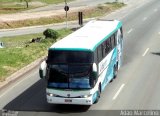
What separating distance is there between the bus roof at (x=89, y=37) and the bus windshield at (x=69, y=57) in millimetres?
210

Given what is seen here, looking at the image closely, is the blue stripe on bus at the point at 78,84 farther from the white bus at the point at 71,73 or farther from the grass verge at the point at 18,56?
the grass verge at the point at 18,56

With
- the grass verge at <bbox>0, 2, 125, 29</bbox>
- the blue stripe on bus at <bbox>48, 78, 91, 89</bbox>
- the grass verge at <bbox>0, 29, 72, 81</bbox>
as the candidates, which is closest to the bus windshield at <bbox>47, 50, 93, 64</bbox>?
the blue stripe on bus at <bbox>48, 78, 91, 89</bbox>

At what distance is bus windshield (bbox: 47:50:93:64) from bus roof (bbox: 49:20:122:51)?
210 millimetres

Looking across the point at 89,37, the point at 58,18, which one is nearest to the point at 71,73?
the point at 89,37

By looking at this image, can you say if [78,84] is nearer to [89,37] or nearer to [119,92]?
[89,37]

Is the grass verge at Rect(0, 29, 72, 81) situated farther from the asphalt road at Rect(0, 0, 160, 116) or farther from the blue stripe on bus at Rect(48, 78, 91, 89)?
the blue stripe on bus at Rect(48, 78, 91, 89)

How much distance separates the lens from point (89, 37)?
2383cm

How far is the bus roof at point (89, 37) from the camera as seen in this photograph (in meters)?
21.9

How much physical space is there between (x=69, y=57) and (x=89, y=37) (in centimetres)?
278

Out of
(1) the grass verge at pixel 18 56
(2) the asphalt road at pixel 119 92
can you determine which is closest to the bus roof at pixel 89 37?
(2) the asphalt road at pixel 119 92

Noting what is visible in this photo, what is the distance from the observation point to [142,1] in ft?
309

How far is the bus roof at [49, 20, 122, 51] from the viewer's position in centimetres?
2185

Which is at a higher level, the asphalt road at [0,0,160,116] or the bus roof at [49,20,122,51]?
the bus roof at [49,20,122,51]

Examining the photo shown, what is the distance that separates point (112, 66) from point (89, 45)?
536cm
